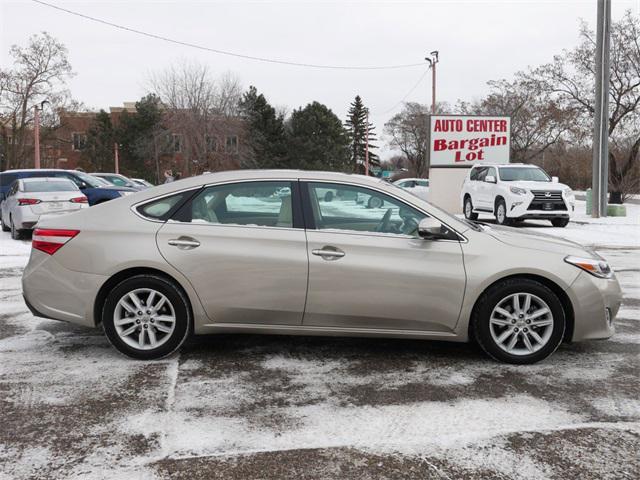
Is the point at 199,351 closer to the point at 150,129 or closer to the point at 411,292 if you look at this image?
the point at 411,292

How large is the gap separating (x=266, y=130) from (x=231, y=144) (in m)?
13.7

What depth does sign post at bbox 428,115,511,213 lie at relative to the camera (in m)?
23.7

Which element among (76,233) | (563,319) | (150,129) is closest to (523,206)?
(563,319)

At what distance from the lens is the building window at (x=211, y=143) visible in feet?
192

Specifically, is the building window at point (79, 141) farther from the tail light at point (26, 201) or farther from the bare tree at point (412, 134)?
the tail light at point (26, 201)

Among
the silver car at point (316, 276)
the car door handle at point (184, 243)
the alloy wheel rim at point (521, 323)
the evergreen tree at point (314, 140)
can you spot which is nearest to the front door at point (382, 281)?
the silver car at point (316, 276)

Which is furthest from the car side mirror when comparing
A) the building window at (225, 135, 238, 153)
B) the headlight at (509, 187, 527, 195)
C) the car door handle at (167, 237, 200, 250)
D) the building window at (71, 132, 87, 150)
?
the building window at (71, 132, 87, 150)

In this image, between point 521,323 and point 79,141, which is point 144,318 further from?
point 79,141

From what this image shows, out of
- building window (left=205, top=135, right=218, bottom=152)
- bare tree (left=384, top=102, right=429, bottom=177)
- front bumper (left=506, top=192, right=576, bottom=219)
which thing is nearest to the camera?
front bumper (left=506, top=192, right=576, bottom=219)

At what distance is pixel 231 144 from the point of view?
61.7 metres

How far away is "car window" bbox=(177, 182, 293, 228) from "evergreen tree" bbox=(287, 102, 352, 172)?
7072 cm

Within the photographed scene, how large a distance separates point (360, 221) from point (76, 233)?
2.25m

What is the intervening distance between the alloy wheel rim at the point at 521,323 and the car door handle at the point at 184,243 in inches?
91.6

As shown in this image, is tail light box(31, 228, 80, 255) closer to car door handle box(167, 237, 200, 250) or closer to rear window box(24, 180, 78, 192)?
car door handle box(167, 237, 200, 250)
